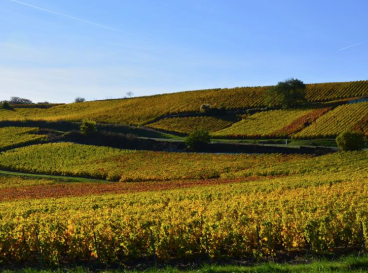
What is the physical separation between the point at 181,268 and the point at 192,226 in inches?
117

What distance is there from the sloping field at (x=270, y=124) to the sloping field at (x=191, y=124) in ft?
13.1

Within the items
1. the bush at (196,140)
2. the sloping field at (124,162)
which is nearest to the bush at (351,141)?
the sloping field at (124,162)

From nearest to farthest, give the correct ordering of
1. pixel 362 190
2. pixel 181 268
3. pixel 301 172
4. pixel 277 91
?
pixel 181 268, pixel 362 190, pixel 301 172, pixel 277 91

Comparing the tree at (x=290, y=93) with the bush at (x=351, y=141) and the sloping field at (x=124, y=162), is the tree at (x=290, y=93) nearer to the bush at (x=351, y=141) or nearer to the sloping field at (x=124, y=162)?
the sloping field at (x=124, y=162)

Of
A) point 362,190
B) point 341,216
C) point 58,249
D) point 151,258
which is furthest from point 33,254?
point 362,190

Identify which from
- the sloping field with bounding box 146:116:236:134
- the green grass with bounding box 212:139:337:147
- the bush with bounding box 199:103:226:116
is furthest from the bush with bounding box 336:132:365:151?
the bush with bounding box 199:103:226:116

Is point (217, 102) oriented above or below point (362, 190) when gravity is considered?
above

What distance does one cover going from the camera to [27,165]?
204ft

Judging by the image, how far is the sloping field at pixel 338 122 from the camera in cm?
6875

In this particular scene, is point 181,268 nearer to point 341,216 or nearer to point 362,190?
point 341,216

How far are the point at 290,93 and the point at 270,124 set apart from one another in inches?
714

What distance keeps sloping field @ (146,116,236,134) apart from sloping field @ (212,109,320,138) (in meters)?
4.01

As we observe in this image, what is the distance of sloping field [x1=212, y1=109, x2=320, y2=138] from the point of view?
75.4 metres

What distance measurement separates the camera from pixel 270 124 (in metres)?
82.6
